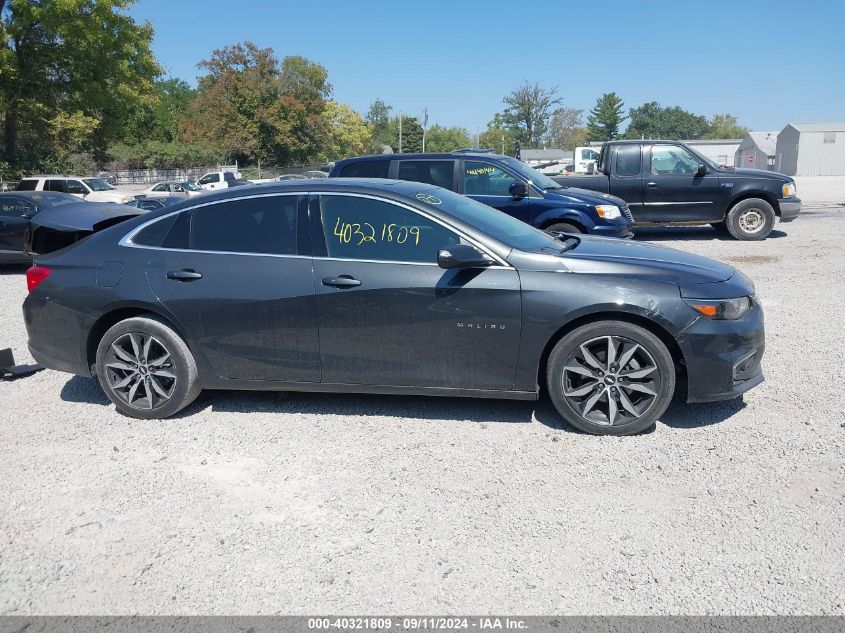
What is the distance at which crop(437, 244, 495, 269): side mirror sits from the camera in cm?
448

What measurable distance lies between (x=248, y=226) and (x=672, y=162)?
431 inches

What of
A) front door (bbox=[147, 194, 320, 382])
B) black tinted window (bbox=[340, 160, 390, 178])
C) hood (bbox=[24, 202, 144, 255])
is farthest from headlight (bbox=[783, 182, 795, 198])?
hood (bbox=[24, 202, 144, 255])

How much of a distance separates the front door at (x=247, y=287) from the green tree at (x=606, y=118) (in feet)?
413

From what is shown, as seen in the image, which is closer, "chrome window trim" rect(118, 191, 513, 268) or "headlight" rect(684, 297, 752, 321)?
"headlight" rect(684, 297, 752, 321)

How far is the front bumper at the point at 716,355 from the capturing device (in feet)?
14.4

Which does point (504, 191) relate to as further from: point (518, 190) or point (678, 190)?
point (678, 190)

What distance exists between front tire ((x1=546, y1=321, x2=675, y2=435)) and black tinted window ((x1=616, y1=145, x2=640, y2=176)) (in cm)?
1024

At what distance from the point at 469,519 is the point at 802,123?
72.6 m

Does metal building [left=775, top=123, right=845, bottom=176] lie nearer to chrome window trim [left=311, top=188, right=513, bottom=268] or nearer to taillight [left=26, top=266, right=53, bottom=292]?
chrome window trim [left=311, top=188, right=513, bottom=268]

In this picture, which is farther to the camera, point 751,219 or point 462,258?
point 751,219

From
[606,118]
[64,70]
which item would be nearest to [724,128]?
[606,118]

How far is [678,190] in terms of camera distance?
45.1 feet

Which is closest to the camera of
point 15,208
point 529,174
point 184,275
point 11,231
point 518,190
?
point 184,275

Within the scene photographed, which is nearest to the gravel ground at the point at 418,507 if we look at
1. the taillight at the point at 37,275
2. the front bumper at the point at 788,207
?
the taillight at the point at 37,275
